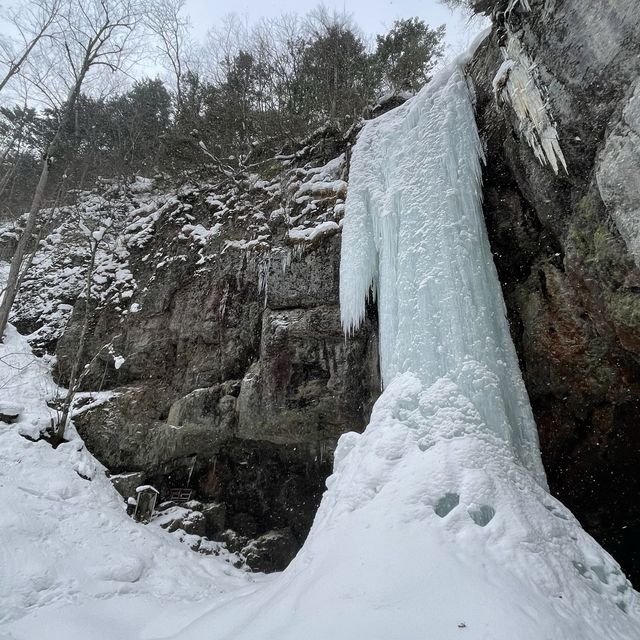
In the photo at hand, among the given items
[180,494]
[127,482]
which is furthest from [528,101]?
[127,482]

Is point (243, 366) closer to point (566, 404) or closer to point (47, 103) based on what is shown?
point (566, 404)

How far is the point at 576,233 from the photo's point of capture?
4.25 meters

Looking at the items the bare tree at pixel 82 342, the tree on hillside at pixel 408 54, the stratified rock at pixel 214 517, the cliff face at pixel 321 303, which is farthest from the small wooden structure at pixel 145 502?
the tree on hillside at pixel 408 54

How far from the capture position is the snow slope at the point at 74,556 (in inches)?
152

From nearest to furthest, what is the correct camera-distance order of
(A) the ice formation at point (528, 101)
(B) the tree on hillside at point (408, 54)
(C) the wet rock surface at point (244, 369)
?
(A) the ice formation at point (528, 101) < (C) the wet rock surface at point (244, 369) < (B) the tree on hillside at point (408, 54)

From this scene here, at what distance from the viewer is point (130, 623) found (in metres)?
3.93

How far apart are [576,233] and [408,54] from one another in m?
8.64

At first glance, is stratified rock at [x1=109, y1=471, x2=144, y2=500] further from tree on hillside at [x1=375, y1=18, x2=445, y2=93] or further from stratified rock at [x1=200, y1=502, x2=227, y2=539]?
tree on hillside at [x1=375, y1=18, x2=445, y2=93]

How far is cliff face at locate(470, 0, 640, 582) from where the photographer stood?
362cm

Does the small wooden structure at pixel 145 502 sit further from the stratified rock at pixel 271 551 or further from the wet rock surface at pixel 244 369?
the stratified rock at pixel 271 551

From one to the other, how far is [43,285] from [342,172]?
738 cm

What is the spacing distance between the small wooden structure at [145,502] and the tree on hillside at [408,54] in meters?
9.99

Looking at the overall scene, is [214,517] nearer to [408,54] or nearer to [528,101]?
[528,101]

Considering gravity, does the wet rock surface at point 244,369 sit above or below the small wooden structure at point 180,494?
above
